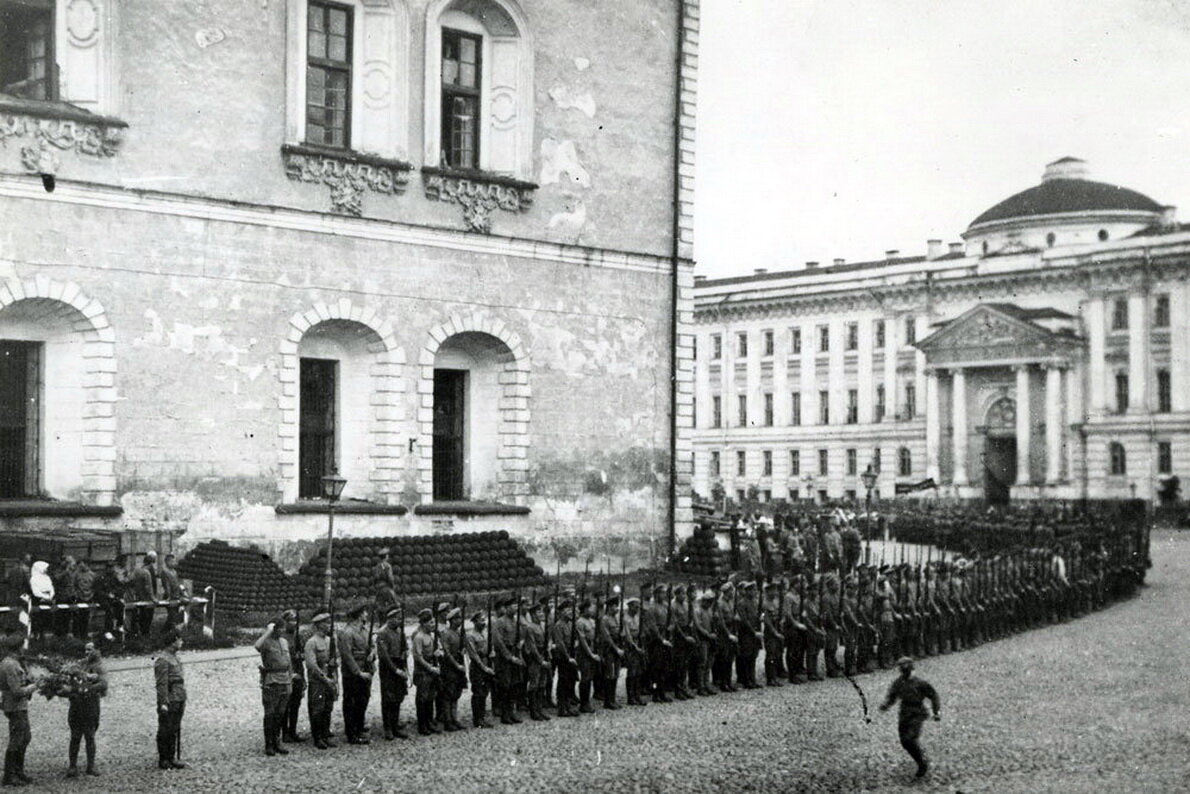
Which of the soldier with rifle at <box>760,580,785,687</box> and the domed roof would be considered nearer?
the soldier with rifle at <box>760,580,785,687</box>

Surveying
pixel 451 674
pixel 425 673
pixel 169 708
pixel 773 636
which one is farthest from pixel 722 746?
pixel 169 708

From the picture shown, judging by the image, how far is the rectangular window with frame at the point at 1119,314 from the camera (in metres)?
72.4

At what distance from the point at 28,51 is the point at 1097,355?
5930cm

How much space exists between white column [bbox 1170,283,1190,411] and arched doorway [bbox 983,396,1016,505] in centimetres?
965

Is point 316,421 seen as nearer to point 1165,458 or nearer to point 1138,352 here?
point 1165,458

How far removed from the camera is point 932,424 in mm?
81000

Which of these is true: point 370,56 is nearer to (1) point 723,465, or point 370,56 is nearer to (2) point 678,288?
(2) point 678,288

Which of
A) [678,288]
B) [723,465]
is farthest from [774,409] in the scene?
[678,288]

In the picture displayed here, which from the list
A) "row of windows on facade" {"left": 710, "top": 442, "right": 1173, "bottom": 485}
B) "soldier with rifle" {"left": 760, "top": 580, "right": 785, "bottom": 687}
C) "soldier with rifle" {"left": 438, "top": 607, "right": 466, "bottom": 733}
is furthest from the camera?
"row of windows on facade" {"left": 710, "top": 442, "right": 1173, "bottom": 485}

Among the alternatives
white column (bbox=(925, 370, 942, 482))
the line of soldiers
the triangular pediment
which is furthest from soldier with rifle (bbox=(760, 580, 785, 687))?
white column (bbox=(925, 370, 942, 482))

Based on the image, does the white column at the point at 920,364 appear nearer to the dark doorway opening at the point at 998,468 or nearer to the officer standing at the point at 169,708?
the dark doorway opening at the point at 998,468

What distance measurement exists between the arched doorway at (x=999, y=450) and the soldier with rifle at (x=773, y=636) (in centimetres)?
5975

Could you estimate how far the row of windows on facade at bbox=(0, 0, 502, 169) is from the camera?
23828 millimetres

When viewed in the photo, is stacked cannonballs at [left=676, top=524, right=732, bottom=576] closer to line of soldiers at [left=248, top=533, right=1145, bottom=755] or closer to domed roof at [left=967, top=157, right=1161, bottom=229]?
line of soldiers at [left=248, top=533, right=1145, bottom=755]
